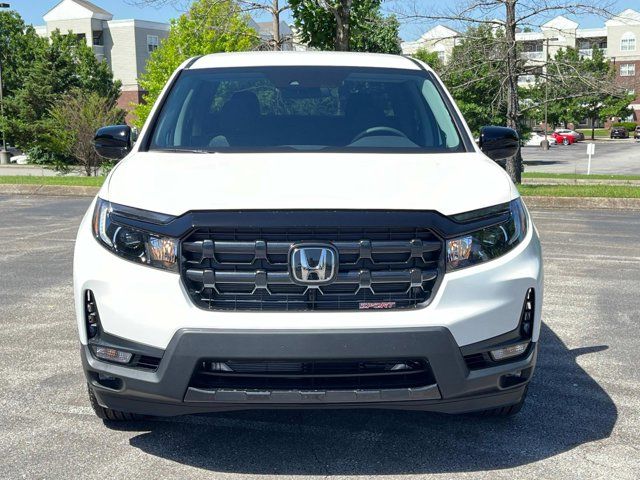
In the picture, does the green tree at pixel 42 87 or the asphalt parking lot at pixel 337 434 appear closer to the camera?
the asphalt parking lot at pixel 337 434

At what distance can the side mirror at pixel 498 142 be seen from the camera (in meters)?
4.87

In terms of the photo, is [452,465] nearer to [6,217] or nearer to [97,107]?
[6,217]

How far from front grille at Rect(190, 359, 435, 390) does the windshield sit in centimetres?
139

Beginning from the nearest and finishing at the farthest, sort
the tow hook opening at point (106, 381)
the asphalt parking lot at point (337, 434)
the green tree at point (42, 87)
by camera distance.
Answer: the tow hook opening at point (106, 381), the asphalt parking lot at point (337, 434), the green tree at point (42, 87)

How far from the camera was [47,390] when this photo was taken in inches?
184

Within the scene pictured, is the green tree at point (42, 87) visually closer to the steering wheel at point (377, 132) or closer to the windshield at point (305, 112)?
the windshield at point (305, 112)

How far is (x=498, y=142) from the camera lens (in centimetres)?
487

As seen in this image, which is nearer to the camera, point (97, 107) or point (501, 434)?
point (501, 434)

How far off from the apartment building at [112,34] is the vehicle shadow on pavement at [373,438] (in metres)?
70.2

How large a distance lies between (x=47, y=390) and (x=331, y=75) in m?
2.45

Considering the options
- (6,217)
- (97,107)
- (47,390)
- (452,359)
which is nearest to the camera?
(452,359)

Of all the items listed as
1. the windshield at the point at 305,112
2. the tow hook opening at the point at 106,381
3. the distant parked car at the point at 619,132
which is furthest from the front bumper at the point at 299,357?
the distant parked car at the point at 619,132

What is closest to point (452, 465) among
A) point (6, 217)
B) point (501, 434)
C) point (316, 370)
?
point (501, 434)

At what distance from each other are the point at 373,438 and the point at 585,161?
50.5 metres
